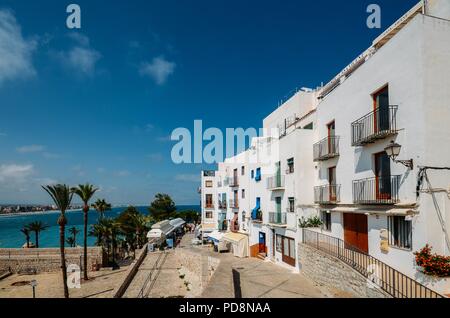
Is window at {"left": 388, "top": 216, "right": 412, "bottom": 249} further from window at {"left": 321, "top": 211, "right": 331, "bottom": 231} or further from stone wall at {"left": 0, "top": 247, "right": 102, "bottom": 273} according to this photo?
stone wall at {"left": 0, "top": 247, "right": 102, "bottom": 273}

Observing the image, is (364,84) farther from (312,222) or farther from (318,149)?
(312,222)

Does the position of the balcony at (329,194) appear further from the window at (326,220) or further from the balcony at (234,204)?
the balcony at (234,204)

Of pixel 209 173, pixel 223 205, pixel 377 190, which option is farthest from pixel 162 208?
pixel 377 190

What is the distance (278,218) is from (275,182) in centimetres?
288

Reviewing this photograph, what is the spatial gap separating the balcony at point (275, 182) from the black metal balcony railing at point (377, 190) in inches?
314

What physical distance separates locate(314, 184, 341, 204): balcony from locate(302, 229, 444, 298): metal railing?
2007mm

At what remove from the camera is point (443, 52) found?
411 inches

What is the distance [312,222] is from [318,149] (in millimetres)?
4727

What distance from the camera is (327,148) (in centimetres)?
1739

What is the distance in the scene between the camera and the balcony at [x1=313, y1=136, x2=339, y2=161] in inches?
659

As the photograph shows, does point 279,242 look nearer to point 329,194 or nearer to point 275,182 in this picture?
point 275,182

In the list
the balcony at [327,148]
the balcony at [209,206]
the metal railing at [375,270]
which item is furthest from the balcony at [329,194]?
the balcony at [209,206]

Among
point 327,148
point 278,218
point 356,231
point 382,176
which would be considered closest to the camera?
point 382,176
